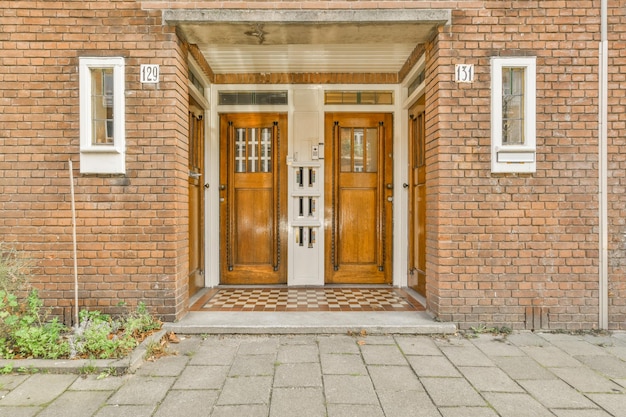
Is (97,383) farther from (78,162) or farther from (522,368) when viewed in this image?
(522,368)

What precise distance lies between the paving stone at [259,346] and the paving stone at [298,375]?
1.13 ft

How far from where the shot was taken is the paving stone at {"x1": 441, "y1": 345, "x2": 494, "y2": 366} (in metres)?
3.28

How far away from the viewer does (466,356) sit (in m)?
3.42

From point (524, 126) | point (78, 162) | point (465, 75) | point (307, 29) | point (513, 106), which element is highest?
point (307, 29)

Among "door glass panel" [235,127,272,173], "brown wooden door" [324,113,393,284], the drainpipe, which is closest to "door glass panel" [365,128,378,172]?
"brown wooden door" [324,113,393,284]

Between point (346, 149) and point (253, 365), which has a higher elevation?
point (346, 149)

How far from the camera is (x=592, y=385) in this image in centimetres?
288

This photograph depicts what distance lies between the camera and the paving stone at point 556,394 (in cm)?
261

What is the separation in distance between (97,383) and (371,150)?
4.46 meters

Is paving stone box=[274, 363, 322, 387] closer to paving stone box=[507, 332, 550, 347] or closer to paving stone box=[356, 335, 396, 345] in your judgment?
paving stone box=[356, 335, 396, 345]

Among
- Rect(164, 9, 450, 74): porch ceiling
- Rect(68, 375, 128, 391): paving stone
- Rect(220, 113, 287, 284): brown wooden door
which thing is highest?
Rect(164, 9, 450, 74): porch ceiling

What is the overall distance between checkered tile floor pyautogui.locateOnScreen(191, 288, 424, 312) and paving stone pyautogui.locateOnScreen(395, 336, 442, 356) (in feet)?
2.46

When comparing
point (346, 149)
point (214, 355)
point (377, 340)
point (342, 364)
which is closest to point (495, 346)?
point (377, 340)

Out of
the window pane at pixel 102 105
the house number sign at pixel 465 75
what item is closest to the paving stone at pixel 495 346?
the house number sign at pixel 465 75
